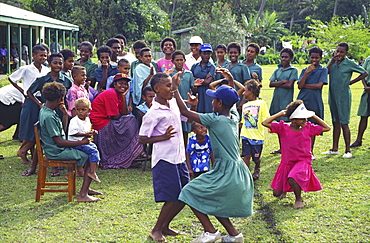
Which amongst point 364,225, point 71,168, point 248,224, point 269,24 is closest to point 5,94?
point 71,168

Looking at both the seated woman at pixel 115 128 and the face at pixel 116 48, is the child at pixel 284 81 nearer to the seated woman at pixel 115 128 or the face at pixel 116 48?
the seated woman at pixel 115 128

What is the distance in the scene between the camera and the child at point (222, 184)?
14.2ft

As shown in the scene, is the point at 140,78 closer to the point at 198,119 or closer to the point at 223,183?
the point at 198,119

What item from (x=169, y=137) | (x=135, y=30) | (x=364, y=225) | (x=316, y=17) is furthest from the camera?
(x=316, y=17)

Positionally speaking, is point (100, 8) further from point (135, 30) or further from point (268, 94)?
point (268, 94)

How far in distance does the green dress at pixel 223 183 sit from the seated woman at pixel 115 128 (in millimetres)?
3321

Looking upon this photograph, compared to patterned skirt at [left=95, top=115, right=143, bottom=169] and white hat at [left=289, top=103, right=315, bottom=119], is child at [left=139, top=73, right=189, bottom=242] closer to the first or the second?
white hat at [left=289, top=103, right=315, bottom=119]

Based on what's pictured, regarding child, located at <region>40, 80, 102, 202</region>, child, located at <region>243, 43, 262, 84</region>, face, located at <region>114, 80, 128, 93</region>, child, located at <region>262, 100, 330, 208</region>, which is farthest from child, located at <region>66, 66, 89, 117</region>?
child, located at <region>262, 100, 330, 208</region>

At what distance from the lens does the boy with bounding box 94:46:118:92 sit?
27.1 feet

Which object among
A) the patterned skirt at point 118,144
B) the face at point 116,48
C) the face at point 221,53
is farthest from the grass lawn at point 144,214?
the face at point 116,48

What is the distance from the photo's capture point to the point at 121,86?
294 inches

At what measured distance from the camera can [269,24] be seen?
47.7 meters

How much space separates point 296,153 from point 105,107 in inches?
127

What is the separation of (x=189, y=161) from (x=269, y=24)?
42.9 metres
